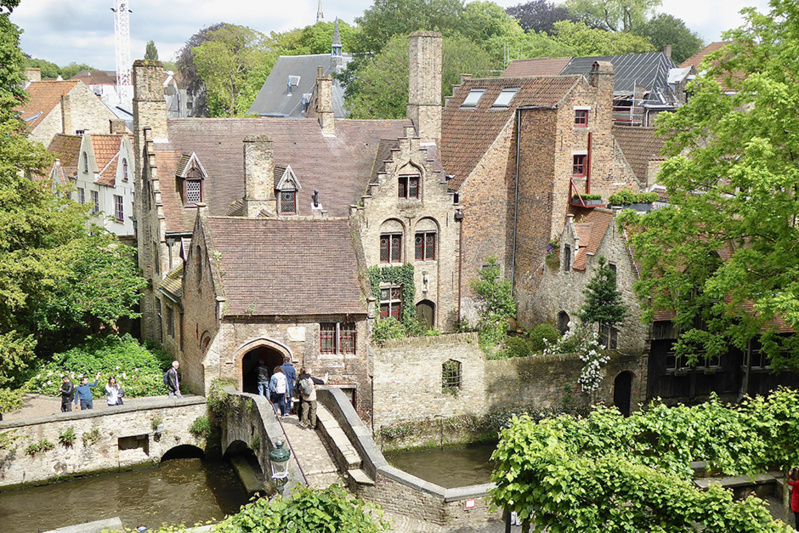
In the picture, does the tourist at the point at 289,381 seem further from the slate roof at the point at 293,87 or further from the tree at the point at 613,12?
the tree at the point at 613,12

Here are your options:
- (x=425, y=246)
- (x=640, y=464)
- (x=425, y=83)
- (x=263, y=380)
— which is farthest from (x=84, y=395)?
(x=425, y=83)

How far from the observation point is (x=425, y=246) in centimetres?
4031

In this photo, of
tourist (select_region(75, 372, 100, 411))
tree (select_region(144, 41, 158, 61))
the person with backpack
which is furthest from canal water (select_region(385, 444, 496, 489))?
tree (select_region(144, 41, 158, 61))

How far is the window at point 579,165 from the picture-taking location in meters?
40.2

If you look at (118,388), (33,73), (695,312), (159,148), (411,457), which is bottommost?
(411,457)

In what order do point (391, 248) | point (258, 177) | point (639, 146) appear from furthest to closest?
1. point (639, 146)
2. point (391, 248)
3. point (258, 177)

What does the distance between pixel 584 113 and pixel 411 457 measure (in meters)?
17.9

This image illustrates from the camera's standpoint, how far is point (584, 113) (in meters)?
40.0

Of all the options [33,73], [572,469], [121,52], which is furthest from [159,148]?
[121,52]

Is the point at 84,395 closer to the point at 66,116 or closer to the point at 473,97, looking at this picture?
the point at 473,97

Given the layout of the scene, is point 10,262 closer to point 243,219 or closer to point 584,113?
point 243,219

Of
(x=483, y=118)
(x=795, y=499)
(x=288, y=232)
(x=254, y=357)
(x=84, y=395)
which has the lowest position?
(x=795, y=499)

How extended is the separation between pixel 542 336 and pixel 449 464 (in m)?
8.77

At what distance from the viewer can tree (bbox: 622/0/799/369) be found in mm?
23562
